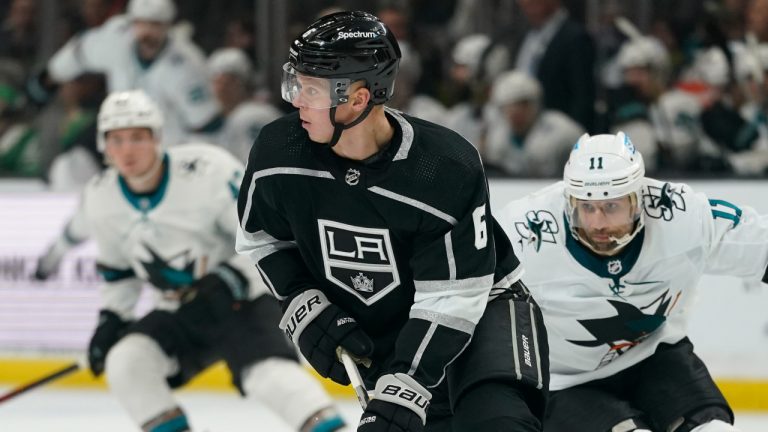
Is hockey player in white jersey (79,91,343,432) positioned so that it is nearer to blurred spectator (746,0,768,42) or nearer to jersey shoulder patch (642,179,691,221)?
jersey shoulder patch (642,179,691,221)

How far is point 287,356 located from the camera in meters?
3.90

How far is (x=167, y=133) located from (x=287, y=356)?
7.97ft

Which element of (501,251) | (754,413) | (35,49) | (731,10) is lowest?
(754,413)

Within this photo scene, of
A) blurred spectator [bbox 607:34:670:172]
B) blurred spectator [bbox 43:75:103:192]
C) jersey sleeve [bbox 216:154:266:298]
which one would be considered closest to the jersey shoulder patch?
jersey sleeve [bbox 216:154:266:298]

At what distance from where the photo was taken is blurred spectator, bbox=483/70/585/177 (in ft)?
18.2

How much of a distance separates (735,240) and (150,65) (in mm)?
3563

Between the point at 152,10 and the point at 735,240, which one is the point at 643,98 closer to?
the point at 152,10

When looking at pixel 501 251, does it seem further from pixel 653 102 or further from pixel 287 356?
pixel 653 102

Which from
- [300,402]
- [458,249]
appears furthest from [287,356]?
[458,249]

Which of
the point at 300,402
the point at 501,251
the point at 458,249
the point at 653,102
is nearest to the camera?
the point at 458,249

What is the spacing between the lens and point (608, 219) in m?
3.13

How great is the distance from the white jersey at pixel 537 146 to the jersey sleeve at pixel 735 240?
7.39 feet

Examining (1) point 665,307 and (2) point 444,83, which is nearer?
(1) point 665,307

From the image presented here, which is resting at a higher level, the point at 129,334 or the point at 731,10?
the point at 731,10
